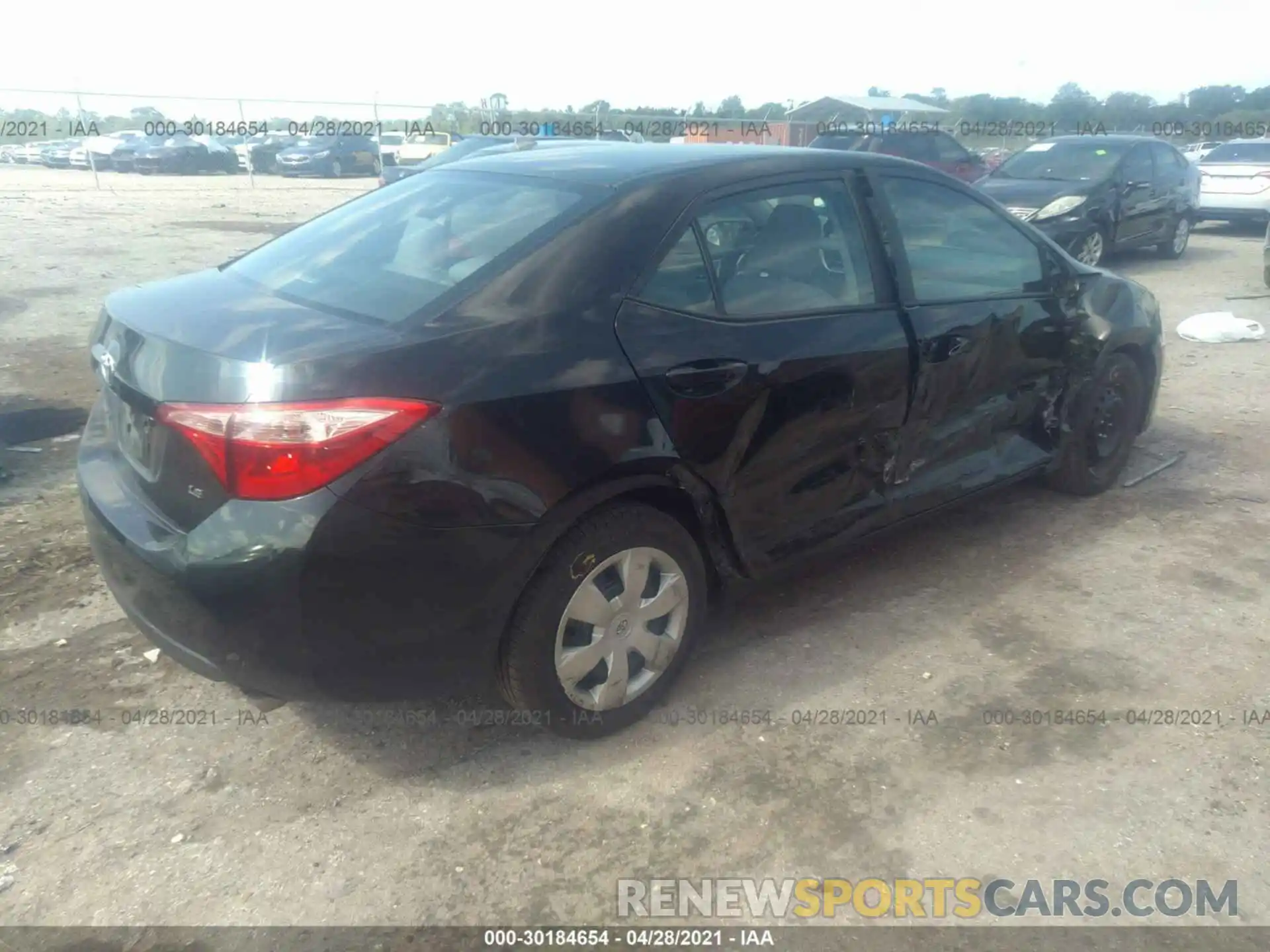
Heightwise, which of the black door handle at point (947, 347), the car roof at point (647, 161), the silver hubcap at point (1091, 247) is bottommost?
the silver hubcap at point (1091, 247)

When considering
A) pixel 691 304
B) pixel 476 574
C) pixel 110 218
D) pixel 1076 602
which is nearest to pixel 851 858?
pixel 476 574

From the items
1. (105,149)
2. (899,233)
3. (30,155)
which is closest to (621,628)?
(899,233)

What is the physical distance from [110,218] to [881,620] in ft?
48.9

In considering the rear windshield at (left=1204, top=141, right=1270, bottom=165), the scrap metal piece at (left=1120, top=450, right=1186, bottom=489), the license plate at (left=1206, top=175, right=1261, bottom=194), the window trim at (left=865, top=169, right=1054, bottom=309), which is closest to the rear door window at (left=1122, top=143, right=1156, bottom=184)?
the license plate at (left=1206, top=175, right=1261, bottom=194)

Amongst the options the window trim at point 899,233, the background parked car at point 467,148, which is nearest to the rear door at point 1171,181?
the background parked car at point 467,148

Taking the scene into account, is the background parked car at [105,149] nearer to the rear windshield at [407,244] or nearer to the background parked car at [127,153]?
the background parked car at [127,153]

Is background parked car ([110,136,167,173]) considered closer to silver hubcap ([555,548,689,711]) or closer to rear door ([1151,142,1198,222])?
rear door ([1151,142,1198,222])

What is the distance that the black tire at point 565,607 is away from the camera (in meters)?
2.70

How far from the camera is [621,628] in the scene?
294cm

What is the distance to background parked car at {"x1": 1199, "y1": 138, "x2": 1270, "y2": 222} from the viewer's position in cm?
1444

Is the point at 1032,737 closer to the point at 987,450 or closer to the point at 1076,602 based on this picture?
the point at 1076,602

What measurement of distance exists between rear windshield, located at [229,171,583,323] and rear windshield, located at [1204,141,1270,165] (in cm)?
1540

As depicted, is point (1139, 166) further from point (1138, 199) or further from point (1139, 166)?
point (1138, 199)

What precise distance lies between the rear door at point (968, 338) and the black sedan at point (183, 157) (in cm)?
2663
